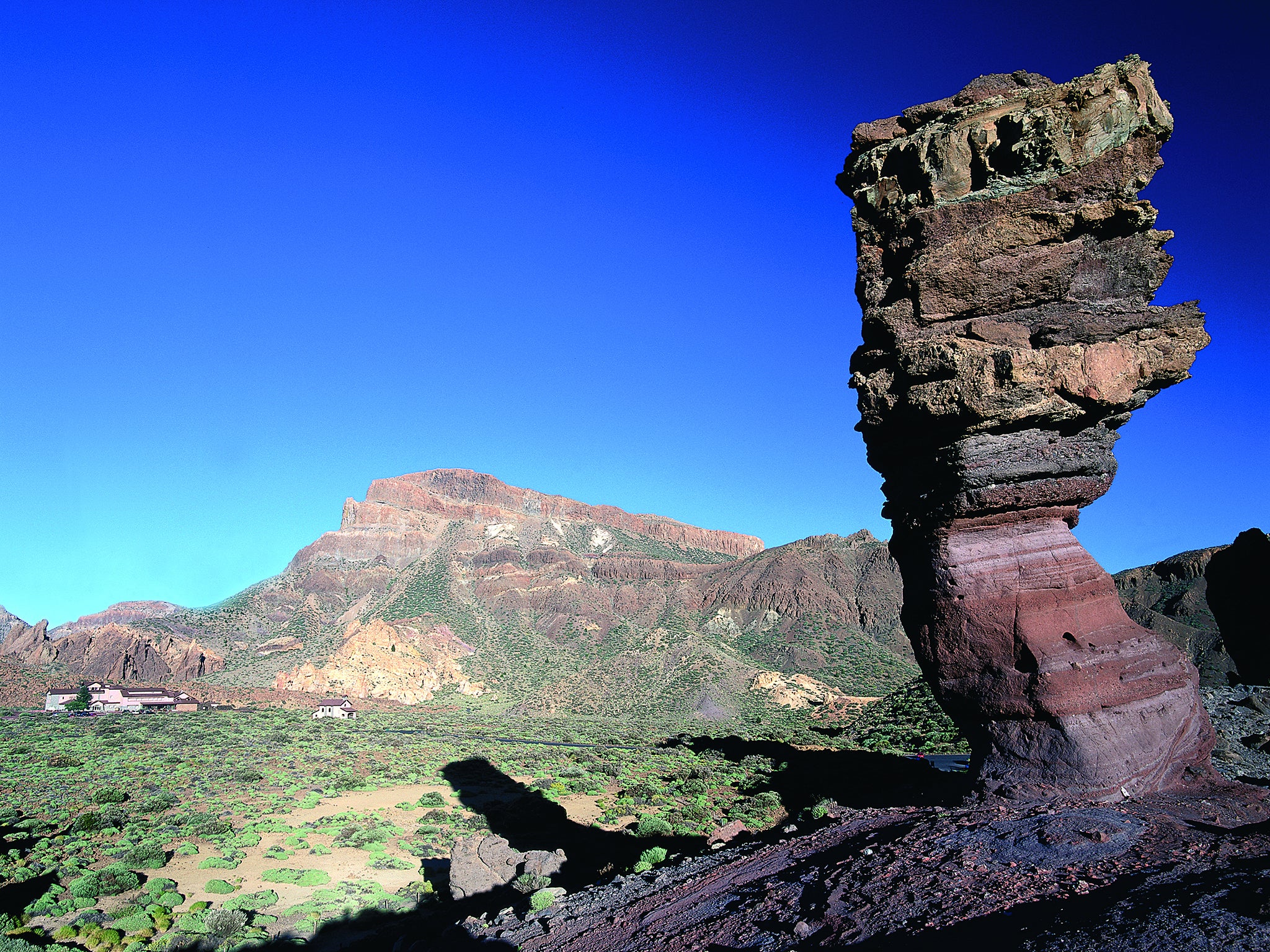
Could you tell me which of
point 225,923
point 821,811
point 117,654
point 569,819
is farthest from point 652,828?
point 117,654

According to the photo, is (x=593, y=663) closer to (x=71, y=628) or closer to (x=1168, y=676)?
(x=1168, y=676)

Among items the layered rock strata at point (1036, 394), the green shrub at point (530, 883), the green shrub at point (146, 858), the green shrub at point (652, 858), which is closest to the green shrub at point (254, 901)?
the green shrub at point (146, 858)

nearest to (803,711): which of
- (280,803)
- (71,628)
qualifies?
(280,803)

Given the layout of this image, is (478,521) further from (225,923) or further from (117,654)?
(225,923)

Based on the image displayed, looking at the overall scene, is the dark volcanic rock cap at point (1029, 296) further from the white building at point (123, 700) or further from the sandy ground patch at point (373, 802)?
the white building at point (123, 700)

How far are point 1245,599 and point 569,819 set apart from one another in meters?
22.1

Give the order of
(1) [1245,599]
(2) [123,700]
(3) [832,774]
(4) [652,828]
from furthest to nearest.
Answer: (2) [123,700], (3) [832,774], (4) [652,828], (1) [1245,599]

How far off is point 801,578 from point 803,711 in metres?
28.5

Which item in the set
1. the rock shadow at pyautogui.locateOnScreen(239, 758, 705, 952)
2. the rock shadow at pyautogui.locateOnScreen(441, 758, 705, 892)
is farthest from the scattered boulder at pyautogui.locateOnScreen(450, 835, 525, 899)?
the rock shadow at pyautogui.locateOnScreen(441, 758, 705, 892)

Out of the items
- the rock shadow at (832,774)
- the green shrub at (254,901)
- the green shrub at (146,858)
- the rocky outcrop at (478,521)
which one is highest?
the rocky outcrop at (478,521)

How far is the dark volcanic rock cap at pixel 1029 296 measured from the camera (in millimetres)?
9375

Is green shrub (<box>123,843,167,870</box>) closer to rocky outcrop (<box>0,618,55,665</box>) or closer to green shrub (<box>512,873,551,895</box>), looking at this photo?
green shrub (<box>512,873,551,895</box>)

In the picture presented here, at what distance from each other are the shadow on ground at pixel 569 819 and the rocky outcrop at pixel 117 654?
51.2 m

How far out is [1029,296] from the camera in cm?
973
